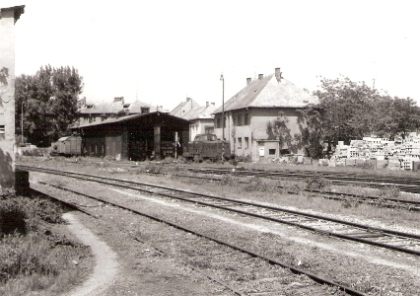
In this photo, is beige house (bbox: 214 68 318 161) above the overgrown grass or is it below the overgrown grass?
above

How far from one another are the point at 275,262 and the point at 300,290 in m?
1.32

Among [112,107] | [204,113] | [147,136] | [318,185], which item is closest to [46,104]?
[112,107]

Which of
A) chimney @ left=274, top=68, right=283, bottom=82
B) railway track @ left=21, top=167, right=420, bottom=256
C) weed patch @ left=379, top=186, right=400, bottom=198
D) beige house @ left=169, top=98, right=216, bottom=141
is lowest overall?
railway track @ left=21, top=167, right=420, bottom=256

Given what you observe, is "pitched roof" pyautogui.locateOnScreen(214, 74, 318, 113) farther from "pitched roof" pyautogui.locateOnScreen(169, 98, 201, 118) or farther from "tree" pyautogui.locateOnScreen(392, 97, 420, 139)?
"pitched roof" pyautogui.locateOnScreen(169, 98, 201, 118)

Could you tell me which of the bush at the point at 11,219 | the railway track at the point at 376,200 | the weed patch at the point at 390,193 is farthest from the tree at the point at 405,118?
the bush at the point at 11,219

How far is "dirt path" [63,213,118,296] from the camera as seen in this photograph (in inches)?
278

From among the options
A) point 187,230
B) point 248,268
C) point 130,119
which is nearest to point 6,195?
point 187,230

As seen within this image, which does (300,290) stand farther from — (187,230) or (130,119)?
(130,119)

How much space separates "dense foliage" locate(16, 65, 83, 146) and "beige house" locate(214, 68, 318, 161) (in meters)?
37.3

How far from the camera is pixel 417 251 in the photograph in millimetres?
8742

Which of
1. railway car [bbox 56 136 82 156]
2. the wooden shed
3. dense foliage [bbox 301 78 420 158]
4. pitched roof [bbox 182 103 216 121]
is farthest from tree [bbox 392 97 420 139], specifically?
railway car [bbox 56 136 82 156]

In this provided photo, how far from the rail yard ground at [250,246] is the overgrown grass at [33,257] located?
0.20 meters

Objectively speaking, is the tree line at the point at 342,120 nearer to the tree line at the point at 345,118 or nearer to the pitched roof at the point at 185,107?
the tree line at the point at 345,118

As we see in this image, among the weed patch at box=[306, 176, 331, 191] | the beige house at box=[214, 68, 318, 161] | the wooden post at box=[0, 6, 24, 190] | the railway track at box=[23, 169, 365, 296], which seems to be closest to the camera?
the railway track at box=[23, 169, 365, 296]
